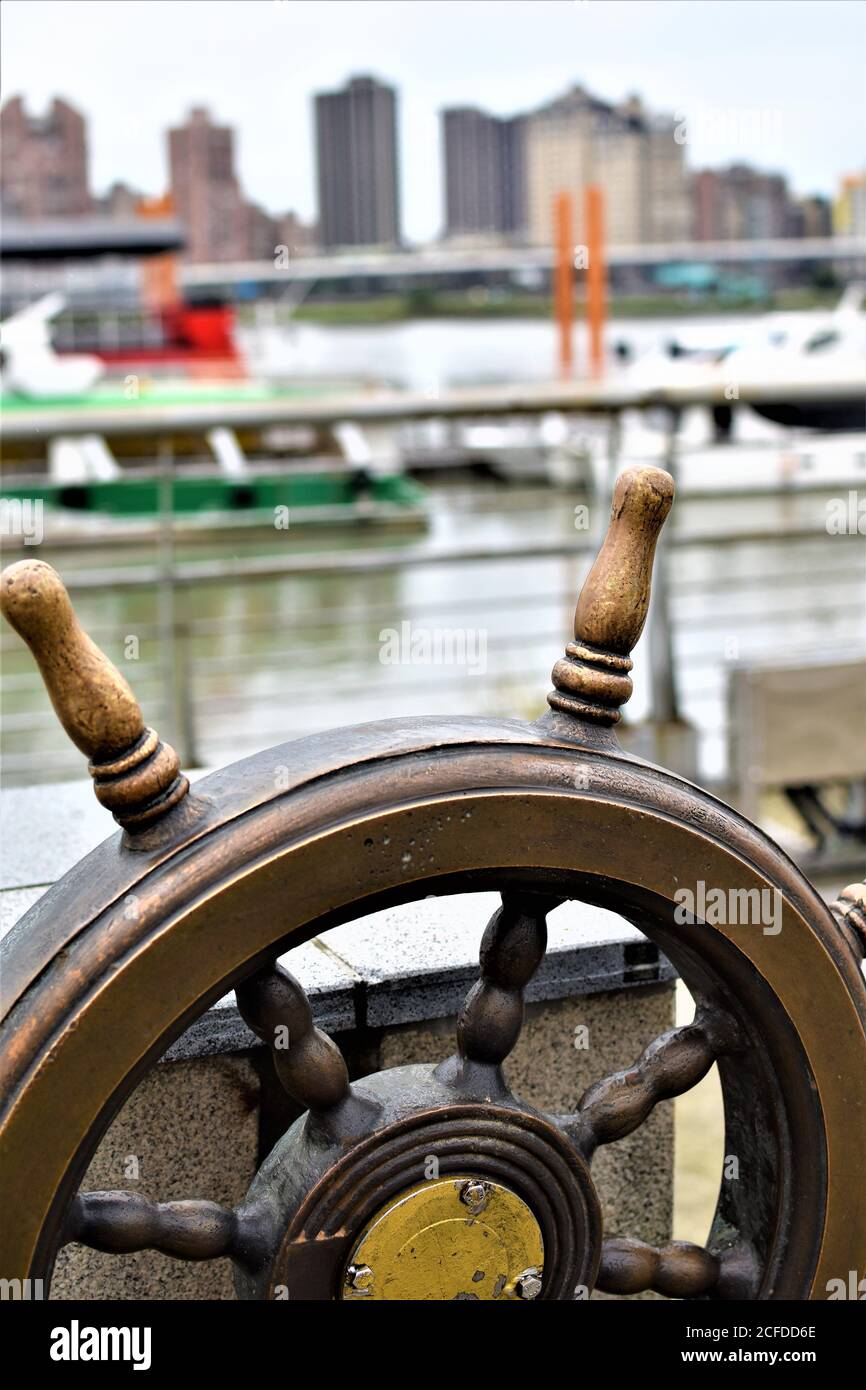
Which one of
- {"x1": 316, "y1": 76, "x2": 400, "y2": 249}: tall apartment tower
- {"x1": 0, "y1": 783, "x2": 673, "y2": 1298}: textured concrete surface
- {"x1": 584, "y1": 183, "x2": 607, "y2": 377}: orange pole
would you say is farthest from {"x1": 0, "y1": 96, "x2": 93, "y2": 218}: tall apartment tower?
{"x1": 0, "y1": 783, "x2": 673, "y2": 1298}: textured concrete surface

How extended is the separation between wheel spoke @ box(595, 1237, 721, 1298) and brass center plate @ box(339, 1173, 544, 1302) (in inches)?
4.8

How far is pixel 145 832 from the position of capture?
3.66 feet

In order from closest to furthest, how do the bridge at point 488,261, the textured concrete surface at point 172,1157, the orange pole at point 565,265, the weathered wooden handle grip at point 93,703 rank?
the weathered wooden handle grip at point 93,703 → the textured concrete surface at point 172,1157 → the orange pole at point 565,265 → the bridge at point 488,261

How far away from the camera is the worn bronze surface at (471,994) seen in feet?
3.56

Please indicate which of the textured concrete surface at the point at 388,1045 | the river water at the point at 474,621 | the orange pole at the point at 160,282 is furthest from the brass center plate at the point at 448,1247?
the orange pole at the point at 160,282

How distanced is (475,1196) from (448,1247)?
49 mm

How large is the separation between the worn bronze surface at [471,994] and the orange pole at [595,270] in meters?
15.5

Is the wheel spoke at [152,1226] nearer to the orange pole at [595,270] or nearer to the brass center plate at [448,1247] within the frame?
the brass center plate at [448,1247]

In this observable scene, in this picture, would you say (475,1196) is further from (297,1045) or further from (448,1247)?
(297,1045)

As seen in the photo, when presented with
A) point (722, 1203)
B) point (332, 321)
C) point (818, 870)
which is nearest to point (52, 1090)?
point (722, 1203)

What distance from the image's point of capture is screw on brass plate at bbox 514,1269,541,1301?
4.14 ft

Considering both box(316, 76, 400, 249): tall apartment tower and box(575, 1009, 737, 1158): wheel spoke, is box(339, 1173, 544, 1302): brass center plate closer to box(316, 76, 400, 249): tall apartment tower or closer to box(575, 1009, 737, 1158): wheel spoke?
box(575, 1009, 737, 1158): wheel spoke

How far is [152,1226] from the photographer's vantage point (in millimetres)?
1212

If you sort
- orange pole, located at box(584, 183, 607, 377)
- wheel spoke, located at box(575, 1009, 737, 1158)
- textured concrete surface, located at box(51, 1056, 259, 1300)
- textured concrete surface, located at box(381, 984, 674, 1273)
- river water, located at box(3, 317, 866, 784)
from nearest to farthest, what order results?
1. wheel spoke, located at box(575, 1009, 737, 1158)
2. textured concrete surface, located at box(51, 1056, 259, 1300)
3. textured concrete surface, located at box(381, 984, 674, 1273)
4. river water, located at box(3, 317, 866, 784)
5. orange pole, located at box(584, 183, 607, 377)
